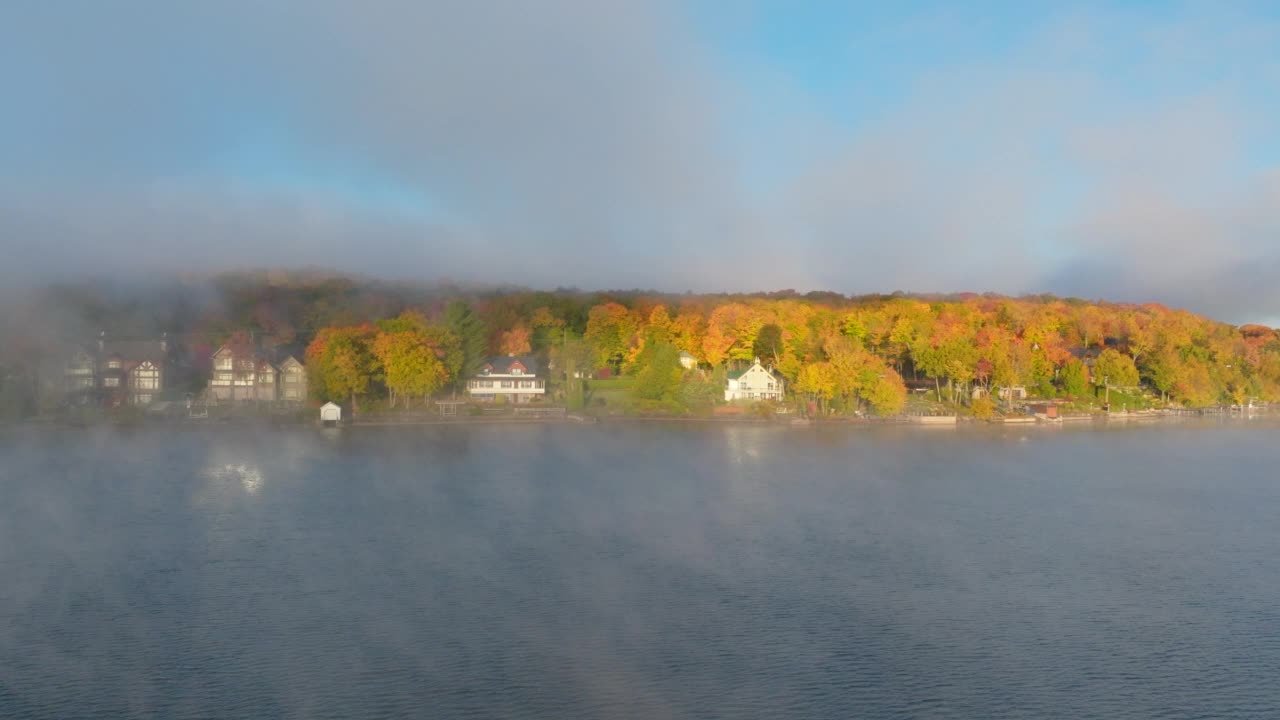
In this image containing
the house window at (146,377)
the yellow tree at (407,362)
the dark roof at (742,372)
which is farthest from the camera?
the dark roof at (742,372)

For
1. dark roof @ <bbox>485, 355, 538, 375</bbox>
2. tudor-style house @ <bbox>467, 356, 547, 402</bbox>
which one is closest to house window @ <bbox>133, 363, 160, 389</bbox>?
tudor-style house @ <bbox>467, 356, 547, 402</bbox>

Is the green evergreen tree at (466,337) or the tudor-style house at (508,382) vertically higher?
the green evergreen tree at (466,337)

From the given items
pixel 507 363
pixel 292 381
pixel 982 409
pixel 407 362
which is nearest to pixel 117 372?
pixel 407 362

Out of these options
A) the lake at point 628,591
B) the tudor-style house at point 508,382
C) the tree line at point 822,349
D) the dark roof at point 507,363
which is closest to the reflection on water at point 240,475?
the lake at point 628,591

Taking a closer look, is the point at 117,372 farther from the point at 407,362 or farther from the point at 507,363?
the point at 507,363

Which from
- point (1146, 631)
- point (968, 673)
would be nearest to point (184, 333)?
point (968, 673)

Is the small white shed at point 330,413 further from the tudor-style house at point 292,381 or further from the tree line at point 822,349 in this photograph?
the tudor-style house at point 292,381
